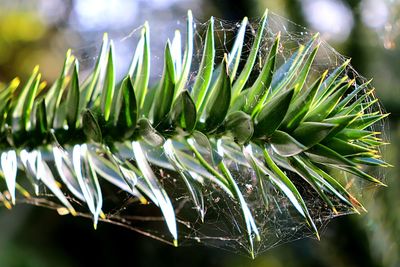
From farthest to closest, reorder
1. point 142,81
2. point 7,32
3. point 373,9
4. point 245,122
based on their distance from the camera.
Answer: point 7,32 → point 373,9 → point 142,81 → point 245,122

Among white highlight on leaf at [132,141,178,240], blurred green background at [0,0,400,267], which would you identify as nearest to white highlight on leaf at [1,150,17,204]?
white highlight on leaf at [132,141,178,240]

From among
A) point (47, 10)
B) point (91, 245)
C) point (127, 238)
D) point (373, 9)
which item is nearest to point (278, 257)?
point (127, 238)

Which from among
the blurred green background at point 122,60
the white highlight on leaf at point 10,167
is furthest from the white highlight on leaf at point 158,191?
the blurred green background at point 122,60

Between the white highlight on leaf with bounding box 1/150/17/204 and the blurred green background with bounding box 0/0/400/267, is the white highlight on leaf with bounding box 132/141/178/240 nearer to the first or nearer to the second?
the white highlight on leaf with bounding box 1/150/17/204

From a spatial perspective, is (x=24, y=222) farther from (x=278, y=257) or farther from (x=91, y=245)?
(x=278, y=257)

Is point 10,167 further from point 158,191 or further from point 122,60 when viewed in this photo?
point 122,60

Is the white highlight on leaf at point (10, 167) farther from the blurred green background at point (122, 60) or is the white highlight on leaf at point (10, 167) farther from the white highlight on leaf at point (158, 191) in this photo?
the blurred green background at point (122, 60)

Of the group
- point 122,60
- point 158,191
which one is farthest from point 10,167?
point 122,60

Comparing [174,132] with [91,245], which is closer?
[174,132]
